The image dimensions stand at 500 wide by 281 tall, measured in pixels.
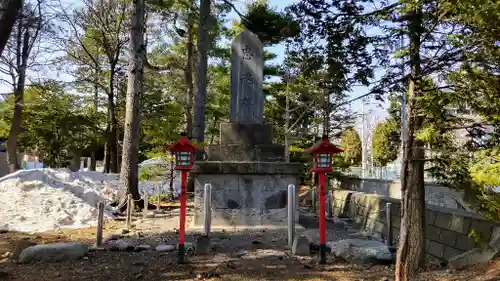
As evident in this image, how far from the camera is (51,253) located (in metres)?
6.61

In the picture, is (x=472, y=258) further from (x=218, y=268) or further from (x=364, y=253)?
(x=218, y=268)

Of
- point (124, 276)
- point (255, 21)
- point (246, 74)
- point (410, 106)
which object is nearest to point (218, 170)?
point (246, 74)

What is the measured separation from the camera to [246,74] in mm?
11133

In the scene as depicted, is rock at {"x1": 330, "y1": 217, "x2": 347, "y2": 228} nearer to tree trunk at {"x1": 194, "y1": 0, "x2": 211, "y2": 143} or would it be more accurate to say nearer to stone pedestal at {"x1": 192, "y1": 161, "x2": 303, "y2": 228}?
stone pedestal at {"x1": 192, "y1": 161, "x2": 303, "y2": 228}

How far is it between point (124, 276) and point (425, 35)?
4881mm

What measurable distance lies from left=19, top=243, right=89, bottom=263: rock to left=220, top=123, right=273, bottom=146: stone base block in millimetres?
4699

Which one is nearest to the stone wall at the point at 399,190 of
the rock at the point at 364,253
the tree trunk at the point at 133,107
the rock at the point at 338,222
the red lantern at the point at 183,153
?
the rock at the point at 364,253

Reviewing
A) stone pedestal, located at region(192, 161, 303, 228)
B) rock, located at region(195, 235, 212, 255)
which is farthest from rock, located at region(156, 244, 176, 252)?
stone pedestal, located at region(192, 161, 303, 228)

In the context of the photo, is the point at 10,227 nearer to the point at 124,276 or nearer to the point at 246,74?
the point at 124,276

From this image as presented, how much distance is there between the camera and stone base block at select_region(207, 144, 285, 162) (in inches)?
407

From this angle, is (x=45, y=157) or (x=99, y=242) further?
(x=45, y=157)

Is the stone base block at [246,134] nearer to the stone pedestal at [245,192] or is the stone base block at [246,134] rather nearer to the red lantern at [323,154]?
the stone pedestal at [245,192]

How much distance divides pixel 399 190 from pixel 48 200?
1156 cm

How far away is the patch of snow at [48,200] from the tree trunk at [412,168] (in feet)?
26.7
